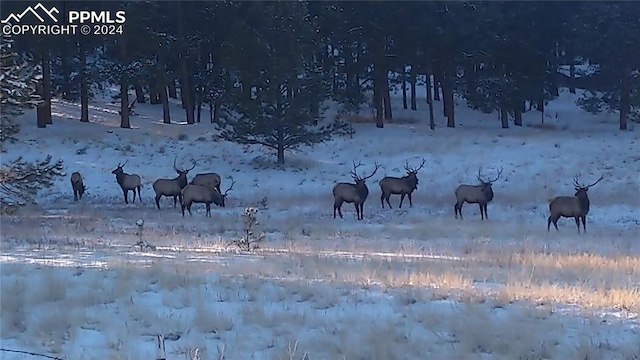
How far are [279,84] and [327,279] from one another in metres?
23.2

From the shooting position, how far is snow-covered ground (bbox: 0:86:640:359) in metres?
7.35

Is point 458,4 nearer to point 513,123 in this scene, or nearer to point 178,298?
point 513,123

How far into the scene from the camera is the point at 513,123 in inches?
1945

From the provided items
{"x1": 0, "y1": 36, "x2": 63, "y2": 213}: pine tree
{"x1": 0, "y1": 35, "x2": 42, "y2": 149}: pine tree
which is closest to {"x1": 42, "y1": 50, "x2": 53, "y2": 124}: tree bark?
{"x1": 0, "y1": 36, "x2": 63, "y2": 213}: pine tree

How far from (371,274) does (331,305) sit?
6.31 ft

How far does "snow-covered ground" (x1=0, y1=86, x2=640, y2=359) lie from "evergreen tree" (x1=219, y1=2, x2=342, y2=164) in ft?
11.5

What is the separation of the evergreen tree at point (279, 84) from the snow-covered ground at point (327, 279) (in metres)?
3.51

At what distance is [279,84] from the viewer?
32.6 metres

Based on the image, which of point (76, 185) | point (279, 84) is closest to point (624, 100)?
point (279, 84)

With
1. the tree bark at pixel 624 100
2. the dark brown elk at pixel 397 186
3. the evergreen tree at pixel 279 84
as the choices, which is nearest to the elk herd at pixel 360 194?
the dark brown elk at pixel 397 186

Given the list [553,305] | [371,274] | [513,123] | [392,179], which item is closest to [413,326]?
[553,305]

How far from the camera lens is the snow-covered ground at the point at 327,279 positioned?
24.1ft

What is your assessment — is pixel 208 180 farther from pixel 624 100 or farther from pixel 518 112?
pixel 624 100

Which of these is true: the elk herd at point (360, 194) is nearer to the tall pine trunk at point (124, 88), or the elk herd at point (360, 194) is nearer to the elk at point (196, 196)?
the elk at point (196, 196)
